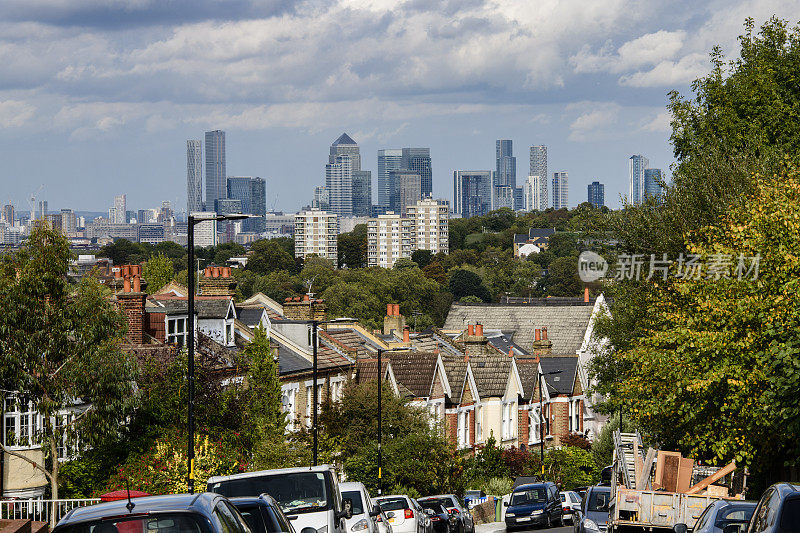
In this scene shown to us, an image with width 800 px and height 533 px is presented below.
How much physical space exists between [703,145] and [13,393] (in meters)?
28.6

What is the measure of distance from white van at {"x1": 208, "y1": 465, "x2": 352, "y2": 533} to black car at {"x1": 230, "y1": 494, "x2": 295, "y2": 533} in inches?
110

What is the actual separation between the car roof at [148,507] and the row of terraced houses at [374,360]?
72.7ft

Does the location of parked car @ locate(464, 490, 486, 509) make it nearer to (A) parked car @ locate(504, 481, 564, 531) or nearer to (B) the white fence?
(A) parked car @ locate(504, 481, 564, 531)

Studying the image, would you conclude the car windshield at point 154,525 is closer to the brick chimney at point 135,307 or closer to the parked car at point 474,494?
the brick chimney at point 135,307

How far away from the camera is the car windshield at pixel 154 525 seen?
10648 mm

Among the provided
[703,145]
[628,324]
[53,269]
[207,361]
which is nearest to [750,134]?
[703,145]

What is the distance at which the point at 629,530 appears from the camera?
951 inches

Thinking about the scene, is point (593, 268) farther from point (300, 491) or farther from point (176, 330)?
point (300, 491)


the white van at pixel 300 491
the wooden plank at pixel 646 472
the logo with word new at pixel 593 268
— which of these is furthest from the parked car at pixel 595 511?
the logo with word new at pixel 593 268

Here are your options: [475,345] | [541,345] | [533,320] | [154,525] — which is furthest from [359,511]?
[533,320]

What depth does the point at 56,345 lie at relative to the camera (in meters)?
31.0

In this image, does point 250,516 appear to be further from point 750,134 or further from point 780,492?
point 750,134

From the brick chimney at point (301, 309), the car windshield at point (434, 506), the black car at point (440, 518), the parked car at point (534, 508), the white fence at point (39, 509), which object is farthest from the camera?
the brick chimney at point (301, 309)

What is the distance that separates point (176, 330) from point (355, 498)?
70.2 feet
